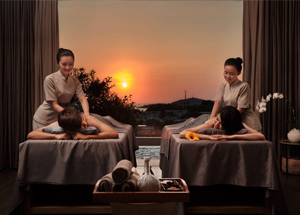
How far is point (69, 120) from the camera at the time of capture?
81.7 inches

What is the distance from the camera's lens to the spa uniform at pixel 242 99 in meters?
2.75

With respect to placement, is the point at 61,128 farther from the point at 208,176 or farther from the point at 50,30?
the point at 50,30

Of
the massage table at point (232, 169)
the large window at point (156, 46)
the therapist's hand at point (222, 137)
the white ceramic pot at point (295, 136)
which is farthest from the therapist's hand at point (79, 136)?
the large window at point (156, 46)

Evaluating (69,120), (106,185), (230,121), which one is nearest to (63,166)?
(69,120)

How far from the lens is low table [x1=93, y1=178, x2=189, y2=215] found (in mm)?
1300

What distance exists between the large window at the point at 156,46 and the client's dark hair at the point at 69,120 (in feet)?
9.86

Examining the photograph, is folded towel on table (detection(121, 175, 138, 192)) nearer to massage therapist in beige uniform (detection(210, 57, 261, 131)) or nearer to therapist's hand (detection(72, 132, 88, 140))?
therapist's hand (detection(72, 132, 88, 140))

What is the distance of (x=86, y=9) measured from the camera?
4.97 metres

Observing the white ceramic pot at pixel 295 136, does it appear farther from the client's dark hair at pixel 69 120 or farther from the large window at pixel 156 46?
the client's dark hair at pixel 69 120

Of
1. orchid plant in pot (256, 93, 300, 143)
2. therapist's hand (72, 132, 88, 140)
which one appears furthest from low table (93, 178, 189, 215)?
orchid plant in pot (256, 93, 300, 143)

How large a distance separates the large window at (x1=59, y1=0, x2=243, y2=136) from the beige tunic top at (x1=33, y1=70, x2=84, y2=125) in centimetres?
234

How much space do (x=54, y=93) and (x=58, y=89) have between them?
0.05 m

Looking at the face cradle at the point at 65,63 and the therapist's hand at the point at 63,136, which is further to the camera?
the face cradle at the point at 65,63

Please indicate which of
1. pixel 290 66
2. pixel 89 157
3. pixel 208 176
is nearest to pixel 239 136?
pixel 208 176
